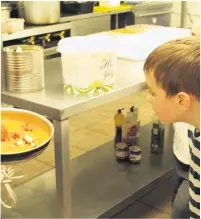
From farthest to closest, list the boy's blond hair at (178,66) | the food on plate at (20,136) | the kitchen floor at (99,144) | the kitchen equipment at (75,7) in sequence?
the kitchen equipment at (75,7) → the kitchen floor at (99,144) → the food on plate at (20,136) → the boy's blond hair at (178,66)

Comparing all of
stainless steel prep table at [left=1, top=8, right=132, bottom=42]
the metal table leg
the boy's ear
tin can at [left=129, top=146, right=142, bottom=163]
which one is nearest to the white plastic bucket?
the metal table leg

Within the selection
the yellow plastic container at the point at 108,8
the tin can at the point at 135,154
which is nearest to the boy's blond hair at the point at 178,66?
the tin can at the point at 135,154

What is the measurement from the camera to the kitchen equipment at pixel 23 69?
125 centimetres

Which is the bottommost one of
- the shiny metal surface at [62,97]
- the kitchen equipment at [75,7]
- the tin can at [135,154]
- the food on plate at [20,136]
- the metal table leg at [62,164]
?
the tin can at [135,154]

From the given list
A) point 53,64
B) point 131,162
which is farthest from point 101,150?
point 53,64

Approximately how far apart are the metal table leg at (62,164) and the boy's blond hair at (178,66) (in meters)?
0.33

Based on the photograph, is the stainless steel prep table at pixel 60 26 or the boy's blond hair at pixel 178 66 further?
the stainless steel prep table at pixel 60 26

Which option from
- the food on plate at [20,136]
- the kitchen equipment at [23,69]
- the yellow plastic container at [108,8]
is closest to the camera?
the food on plate at [20,136]

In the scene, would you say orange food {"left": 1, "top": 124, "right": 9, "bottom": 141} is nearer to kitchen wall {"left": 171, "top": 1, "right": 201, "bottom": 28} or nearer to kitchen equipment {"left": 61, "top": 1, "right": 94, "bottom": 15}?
kitchen equipment {"left": 61, "top": 1, "right": 94, "bottom": 15}

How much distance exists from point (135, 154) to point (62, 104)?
89 centimetres

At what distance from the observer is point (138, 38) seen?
1688mm

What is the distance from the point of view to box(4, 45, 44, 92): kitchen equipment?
125 centimetres

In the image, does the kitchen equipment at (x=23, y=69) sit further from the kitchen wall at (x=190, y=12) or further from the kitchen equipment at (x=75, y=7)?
the kitchen wall at (x=190, y=12)

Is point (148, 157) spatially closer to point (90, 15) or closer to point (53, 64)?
point (53, 64)
